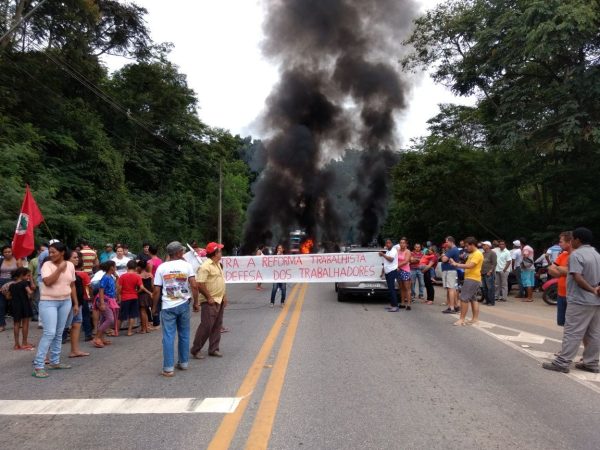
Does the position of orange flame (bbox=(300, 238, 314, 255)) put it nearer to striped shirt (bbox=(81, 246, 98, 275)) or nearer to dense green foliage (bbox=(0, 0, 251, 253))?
dense green foliage (bbox=(0, 0, 251, 253))

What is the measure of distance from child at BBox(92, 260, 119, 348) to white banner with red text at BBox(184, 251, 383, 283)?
17.9ft

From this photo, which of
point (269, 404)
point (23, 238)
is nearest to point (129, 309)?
point (23, 238)

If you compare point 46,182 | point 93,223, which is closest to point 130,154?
point 93,223

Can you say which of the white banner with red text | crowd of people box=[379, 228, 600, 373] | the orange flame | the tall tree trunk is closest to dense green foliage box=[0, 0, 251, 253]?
the tall tree trunk

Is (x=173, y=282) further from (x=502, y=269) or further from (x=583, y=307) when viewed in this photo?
(x=502, y=269)

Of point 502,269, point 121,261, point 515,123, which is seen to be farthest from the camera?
point 515,123

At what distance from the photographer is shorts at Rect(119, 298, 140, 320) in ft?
30.0

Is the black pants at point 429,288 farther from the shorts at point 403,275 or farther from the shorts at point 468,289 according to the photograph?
the shorts at point 468,289

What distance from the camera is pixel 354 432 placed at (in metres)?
4.04

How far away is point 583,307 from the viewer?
19.9 feet

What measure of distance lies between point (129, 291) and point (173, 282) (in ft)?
11.1

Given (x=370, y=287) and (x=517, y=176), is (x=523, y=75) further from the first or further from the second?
(x=370, y=287)

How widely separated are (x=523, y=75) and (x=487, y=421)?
19.0 metres

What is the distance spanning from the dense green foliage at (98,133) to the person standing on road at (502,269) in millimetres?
13644
